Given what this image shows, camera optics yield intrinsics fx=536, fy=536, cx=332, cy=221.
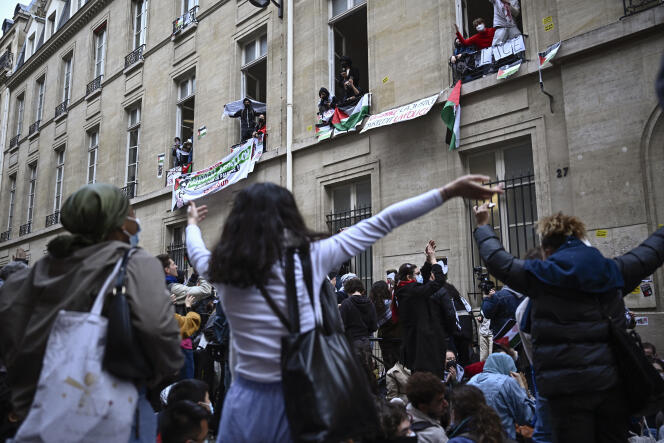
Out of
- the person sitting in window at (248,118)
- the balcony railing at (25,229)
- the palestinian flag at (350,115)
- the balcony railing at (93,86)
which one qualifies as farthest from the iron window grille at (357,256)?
the balcony railing at (25,229)

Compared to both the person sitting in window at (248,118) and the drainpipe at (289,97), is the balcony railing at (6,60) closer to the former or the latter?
the person sitting in window at (248,118)

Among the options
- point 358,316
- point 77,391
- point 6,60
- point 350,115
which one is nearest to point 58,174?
point 6,60

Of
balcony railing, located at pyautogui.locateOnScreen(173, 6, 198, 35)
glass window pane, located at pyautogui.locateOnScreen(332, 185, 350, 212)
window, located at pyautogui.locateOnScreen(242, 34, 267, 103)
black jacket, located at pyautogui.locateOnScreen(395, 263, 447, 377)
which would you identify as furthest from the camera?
balcony railing, located at pyautogui.locateOnScreen(173, 6, 198, 35)

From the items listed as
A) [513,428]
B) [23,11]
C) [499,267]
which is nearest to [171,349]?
[499,267]

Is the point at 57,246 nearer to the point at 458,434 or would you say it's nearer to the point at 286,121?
the point at 458,434

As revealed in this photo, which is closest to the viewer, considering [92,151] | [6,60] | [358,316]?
[358,316]

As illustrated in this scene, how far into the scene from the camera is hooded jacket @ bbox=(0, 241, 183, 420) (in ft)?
6.25

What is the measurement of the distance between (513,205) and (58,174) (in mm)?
18338

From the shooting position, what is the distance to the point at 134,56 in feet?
56.3

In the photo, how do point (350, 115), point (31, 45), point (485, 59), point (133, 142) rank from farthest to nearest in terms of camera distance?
1. point (31, 45)
2. point (133, 142)
3. point (350, 115)
4. point (485, 59)

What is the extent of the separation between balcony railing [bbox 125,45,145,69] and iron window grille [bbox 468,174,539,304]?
12809 mm

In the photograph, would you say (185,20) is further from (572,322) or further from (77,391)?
(77,391)

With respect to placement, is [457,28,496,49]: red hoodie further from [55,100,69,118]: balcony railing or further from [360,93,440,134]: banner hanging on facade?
[55,100,69,118]: balcony railing

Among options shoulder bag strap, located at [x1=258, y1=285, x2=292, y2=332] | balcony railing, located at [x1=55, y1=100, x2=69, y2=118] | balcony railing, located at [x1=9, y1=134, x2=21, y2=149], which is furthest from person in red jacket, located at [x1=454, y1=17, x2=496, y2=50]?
balcony railing, located at [x1=9, y1=134, x2=21, y2=149]
